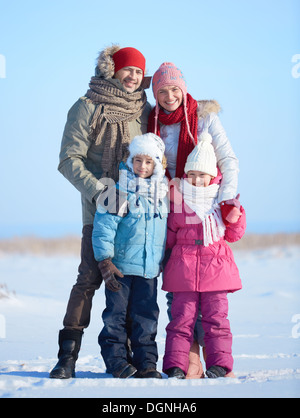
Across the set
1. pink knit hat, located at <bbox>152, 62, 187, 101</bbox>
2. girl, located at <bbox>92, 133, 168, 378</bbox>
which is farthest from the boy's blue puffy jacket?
pink knit hat, located at <bbox>152, 62, 187, 101</bbox>

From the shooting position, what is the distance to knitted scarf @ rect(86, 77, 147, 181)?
3.68 metres

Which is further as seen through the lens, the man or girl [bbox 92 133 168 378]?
the man

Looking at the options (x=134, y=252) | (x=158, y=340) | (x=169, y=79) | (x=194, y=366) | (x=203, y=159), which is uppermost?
(x=169, y=79)

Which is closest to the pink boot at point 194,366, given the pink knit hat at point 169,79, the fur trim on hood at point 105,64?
the pink knit hat at point 169,79

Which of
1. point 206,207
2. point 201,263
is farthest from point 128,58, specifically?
point 201,263

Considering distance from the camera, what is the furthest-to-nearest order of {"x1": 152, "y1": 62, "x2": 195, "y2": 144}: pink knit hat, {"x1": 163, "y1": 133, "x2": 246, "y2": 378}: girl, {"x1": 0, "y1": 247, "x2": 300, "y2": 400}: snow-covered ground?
{"x1": 152, "y1": 62, "x2": 195, "y2": 144}: pink knit hat → {"x1": 163, "y1": 133, "x2": 246, "y2": 378}: girl → {"x1": 0, "y1": 247, "x2": 300, "y2": 400}: snow-covered ground

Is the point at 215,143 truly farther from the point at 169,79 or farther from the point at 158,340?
the point at 158,340

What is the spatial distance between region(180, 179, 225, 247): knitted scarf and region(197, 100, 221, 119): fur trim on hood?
21.6 inches

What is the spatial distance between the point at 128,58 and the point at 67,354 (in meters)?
2.11

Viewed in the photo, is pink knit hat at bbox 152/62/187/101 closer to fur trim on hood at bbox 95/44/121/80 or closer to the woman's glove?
fur trim on hood at bbox 95/44/121/80

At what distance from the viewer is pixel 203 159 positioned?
3.53 m

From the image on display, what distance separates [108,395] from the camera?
275 centimetres
